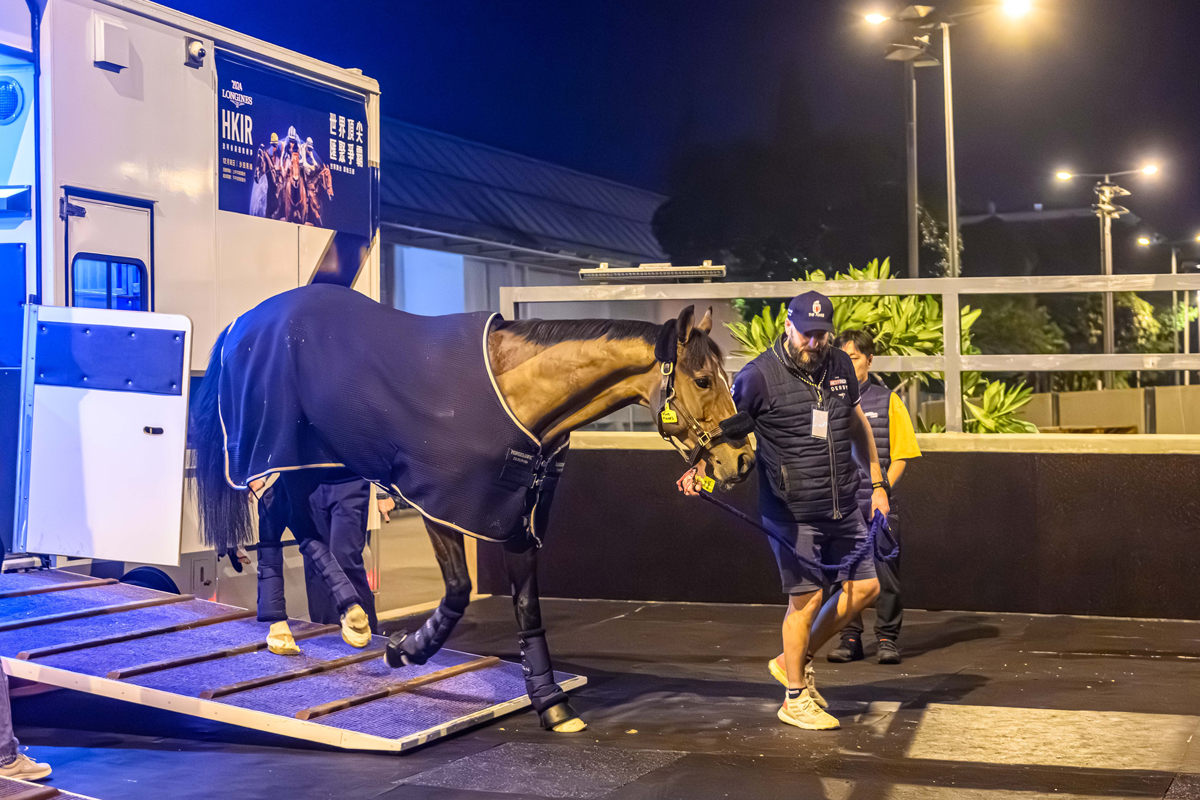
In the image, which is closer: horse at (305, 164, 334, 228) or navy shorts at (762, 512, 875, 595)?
navy shorts at (762, 512, 875, 595)

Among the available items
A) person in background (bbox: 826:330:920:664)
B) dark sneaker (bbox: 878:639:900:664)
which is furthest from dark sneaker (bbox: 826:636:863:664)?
dark sneaker (bbox: 878:639:900:664)

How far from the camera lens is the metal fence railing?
8062mm

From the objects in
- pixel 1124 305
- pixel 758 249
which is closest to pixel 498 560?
pixel 1124 305

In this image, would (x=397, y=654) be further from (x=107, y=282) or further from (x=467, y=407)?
(x=107, y=282)

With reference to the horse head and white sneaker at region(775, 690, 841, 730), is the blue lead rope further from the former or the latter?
white sneaker at region(775, 690, 841, 730)

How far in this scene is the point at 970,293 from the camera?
28.0ft

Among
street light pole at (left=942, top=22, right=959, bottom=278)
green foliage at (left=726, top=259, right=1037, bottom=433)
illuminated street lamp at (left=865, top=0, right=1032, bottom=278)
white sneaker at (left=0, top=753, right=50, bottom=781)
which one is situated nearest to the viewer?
white sneaker at (left=0, top=753, right=50, bottom=781)

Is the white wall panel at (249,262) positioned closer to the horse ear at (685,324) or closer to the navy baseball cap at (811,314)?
the horse ear at (685,324)

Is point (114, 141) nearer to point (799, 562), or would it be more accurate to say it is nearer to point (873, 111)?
point (799, 562)

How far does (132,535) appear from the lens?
20.5 ft

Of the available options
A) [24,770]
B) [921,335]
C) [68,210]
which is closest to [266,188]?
[68,210]

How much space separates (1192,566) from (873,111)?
4634 cm

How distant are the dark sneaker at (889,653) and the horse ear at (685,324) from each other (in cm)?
280

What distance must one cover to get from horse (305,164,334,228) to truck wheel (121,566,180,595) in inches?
98.8
